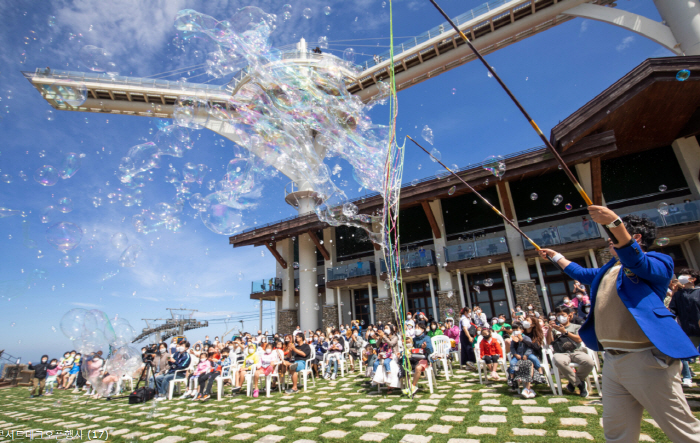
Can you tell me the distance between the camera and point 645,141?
A: 46.4 feet

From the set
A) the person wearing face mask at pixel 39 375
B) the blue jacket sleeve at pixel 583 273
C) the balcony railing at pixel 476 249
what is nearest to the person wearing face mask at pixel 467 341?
the blue jacket sleeve at pixel 583 273

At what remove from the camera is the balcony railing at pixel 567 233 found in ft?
45.5

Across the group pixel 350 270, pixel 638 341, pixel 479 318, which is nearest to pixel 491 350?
pixel 479 318

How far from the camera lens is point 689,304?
4.61m

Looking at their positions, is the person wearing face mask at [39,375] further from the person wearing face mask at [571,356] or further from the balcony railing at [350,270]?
the person wearing face mask at [571,356]

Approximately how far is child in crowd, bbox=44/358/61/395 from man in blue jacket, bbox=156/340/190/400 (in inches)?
245

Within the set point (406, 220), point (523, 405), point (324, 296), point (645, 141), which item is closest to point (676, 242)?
point (645, 141)

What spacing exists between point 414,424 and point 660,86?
14.7m

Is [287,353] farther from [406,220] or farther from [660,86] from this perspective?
[660,86]

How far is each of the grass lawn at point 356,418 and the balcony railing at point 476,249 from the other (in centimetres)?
888

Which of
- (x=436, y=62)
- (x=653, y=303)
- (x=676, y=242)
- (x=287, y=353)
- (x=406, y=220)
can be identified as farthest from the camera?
(x=436, y=62)

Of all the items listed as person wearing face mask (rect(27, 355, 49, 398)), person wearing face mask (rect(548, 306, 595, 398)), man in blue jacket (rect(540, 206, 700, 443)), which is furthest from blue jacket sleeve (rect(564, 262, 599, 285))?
person wearing face mask (rect(27, 355, 49, 398))

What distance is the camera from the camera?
26.6 ft

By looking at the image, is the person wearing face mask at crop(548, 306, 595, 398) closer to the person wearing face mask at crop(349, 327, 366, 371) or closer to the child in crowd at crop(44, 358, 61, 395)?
the person wearing face mask at crop(349, 327, 366, 371)
